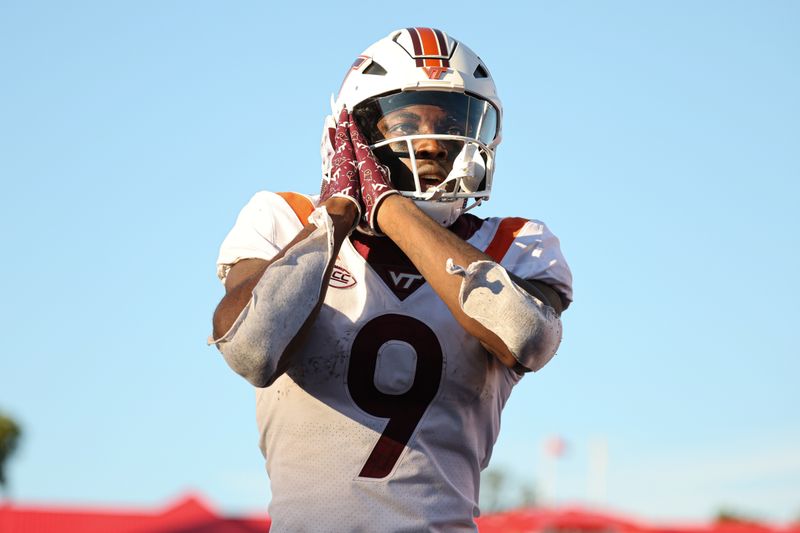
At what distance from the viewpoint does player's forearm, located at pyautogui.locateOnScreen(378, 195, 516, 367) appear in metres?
3.32

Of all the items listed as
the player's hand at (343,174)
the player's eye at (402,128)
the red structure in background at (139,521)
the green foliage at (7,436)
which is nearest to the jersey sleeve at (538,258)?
the player's eye at (402,128)

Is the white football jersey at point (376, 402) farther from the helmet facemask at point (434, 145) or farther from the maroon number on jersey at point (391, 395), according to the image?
the helmet facemask at point (434, 145)

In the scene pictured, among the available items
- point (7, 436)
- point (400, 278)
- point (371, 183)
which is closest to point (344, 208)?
point (371, 183)

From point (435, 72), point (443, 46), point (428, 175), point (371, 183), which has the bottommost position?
point (371, 183)

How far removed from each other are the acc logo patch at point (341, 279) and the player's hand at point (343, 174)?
209 mm

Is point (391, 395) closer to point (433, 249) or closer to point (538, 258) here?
point (433, 249)

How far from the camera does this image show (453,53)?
405cm

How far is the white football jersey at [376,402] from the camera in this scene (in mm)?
3475

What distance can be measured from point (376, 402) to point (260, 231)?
23.5 inches

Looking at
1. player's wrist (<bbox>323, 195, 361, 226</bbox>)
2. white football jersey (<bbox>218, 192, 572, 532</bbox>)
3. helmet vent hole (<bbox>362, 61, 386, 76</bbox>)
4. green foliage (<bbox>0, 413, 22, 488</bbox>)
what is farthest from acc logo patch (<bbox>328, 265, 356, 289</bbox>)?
green foliage (<bbox>0, 413, 22, 488</bbox>)

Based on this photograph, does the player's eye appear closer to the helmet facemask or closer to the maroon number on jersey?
the helmet facemask

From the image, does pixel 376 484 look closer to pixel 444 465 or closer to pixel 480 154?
pixel 444 465

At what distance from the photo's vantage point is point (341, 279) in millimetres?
3680

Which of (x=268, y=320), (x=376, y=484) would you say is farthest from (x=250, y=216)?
(x=376, y=484)
